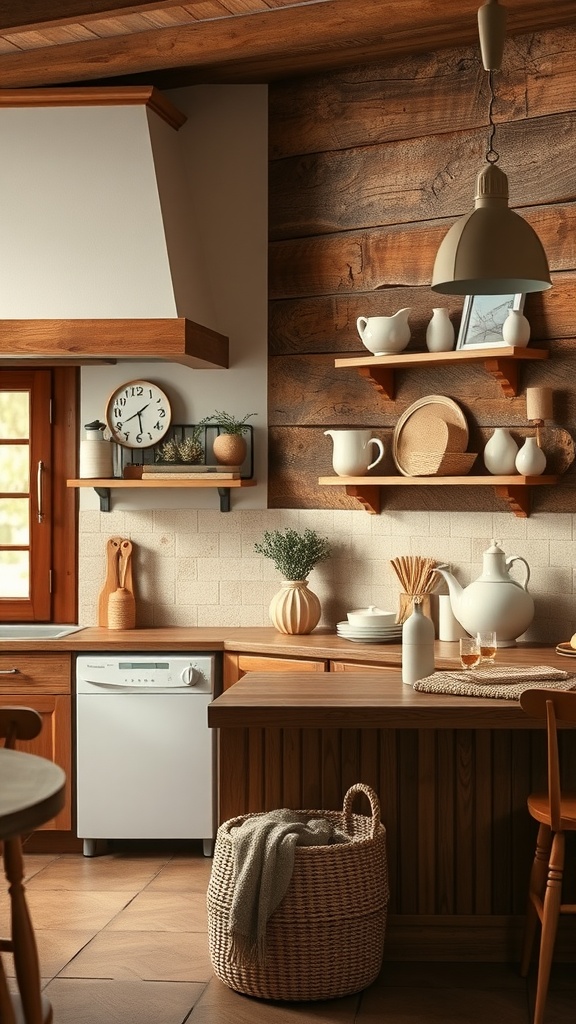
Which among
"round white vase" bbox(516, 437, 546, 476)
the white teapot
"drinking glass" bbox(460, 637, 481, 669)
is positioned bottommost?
"drinking glass" bbox(460, 637, 481, 669)

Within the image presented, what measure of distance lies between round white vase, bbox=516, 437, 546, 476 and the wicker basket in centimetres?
180

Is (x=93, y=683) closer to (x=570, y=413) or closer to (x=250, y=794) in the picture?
(x=250, y=794)

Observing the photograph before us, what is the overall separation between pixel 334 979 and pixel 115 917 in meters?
1.12

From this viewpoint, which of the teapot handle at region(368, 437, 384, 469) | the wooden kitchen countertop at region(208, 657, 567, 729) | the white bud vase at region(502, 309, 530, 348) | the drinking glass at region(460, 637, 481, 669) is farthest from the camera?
the teapot handle at region(368, 437, 384, 469)

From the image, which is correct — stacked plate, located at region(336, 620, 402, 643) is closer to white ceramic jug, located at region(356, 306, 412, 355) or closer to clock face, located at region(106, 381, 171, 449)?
white ceramic jug, located at region(356, 306, 412, 355)

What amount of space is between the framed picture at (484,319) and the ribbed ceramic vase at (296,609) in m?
1.23

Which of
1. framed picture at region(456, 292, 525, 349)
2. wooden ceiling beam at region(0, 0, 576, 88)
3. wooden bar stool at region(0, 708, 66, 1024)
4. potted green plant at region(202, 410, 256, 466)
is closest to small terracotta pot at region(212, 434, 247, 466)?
potted green plant at region(202, 410, 256, 466)

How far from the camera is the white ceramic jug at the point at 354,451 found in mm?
5109

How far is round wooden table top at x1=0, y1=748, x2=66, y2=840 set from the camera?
2.13 meters

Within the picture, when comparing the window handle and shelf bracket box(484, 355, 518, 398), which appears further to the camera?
the window handle

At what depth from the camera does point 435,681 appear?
12.1 feet

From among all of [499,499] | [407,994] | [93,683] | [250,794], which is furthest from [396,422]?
[407,994]

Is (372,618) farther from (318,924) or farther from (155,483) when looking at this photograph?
(318,924)

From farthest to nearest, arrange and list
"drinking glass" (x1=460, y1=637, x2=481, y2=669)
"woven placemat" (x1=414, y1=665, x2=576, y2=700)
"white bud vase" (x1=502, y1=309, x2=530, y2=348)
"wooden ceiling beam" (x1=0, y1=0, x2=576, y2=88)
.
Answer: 1. "white bud vase" (x1=502, y1=309, x2=530, y2=348)
2. "wooden ceiling beam" (x1=0, y1=0, x2=576, y2=88)
3. "drinking glass" (x1=460, y1=637, x2=481, y2=669)
4. "woven placemat" (x1=414, y1=665, x2=576, y2=700)
